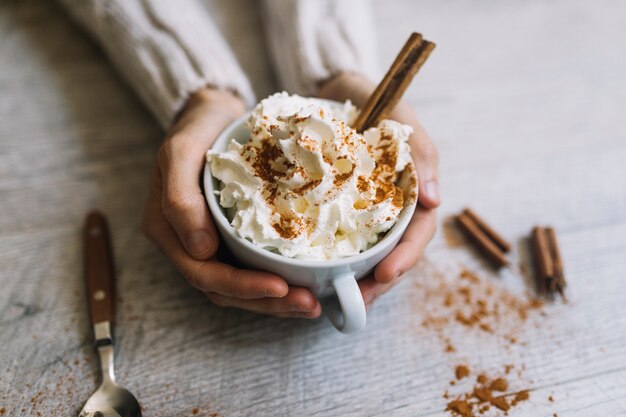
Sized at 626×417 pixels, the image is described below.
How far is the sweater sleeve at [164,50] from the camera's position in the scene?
1072 mm

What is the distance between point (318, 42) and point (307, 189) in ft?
1.87

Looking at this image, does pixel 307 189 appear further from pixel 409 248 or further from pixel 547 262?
pixel 547 262

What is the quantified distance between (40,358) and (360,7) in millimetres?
1025

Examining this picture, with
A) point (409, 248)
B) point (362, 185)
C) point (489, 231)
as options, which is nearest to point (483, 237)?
point (489, 231)

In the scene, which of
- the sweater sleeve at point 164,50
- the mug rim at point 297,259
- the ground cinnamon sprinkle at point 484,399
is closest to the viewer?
the mug rim at point 297,259

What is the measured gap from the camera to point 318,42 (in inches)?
46.3

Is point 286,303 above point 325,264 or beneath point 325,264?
beneath

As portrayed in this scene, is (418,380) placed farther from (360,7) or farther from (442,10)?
(442,10)

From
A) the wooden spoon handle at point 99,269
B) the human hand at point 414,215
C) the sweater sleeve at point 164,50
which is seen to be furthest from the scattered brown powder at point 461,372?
the sweater sleeve at point 164,50

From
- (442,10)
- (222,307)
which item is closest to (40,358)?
(222,307)

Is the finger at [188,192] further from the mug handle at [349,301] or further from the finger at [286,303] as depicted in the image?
the mug handle at [349,301]

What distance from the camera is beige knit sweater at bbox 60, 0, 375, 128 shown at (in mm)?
1083

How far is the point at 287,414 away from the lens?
0.80m

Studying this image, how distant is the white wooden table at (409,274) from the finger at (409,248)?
15 centimetres
